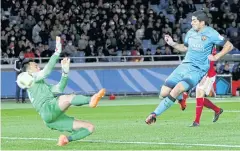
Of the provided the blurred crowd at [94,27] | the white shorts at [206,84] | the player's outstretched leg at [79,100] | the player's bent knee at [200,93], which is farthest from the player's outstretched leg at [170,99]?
the blurred crowd at [94,27]

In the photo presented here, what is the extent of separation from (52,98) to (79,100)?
62cm

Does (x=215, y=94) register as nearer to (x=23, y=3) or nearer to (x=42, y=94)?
(x=23, y=3)

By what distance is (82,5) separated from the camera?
39156mm

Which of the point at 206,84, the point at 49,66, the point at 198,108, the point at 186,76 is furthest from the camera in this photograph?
the point at 206,84

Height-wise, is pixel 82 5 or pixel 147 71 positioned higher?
pixel 82 5

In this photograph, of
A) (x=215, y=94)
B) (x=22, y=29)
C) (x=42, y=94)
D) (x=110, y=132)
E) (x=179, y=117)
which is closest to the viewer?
(x=42, y=94)

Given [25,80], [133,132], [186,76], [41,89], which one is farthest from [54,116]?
[186,76]

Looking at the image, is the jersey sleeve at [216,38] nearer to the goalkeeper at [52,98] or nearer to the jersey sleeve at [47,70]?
the goalkeeper at [52,98]

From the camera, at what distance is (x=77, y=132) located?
13.9 meters

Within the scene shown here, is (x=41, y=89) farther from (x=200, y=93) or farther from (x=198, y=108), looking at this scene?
(x=200, y=93)

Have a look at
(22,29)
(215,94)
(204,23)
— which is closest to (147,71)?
(215,94)

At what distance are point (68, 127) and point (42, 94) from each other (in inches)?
28.6

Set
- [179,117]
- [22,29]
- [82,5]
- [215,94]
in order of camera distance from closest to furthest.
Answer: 1. [179,117]
2. [215,94]
3. [22,29]
4. [82,5]

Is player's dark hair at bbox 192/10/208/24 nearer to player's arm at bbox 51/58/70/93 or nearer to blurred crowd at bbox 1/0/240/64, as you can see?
player's arm at bbox 51/58/70/93
